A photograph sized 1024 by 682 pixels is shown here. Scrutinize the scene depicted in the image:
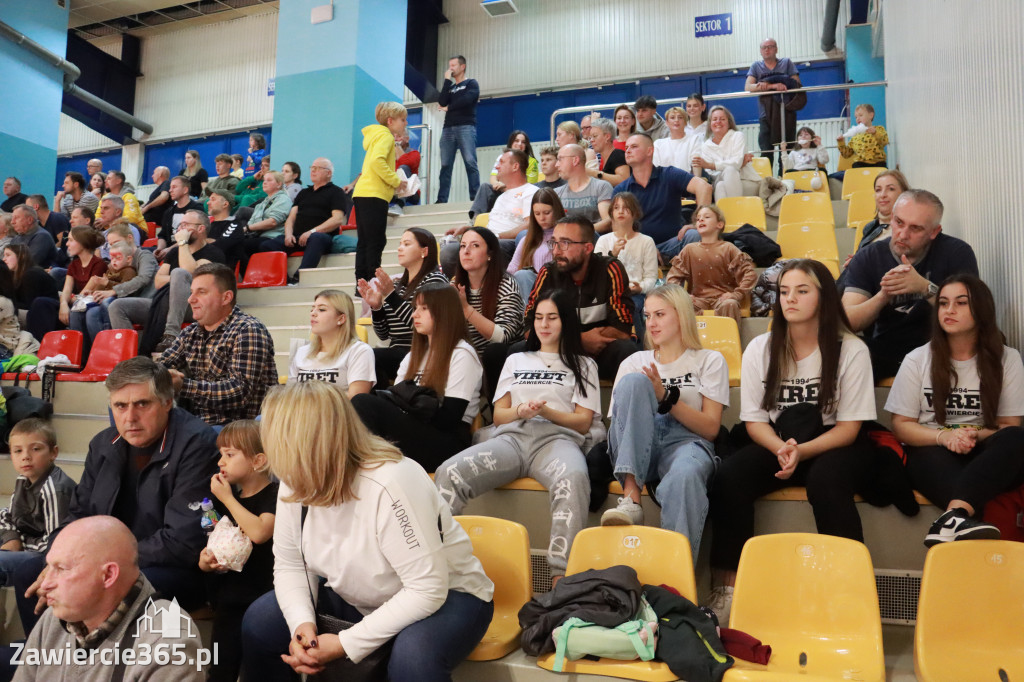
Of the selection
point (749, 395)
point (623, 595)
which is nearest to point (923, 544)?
point (749, 395)

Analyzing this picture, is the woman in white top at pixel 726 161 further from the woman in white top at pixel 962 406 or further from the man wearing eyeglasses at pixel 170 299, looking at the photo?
the man wearing eyeglasses at pixel 170 299

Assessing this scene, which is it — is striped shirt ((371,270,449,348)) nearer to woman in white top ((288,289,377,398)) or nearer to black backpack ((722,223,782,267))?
woman in white top ((288,289,377,398))

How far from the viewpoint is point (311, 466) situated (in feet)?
6.03

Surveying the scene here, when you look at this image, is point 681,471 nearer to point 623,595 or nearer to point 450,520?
point 623,595

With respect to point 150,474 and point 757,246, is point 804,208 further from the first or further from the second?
point 150,474

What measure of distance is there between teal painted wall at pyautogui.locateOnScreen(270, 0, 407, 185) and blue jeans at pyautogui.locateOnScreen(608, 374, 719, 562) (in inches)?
225

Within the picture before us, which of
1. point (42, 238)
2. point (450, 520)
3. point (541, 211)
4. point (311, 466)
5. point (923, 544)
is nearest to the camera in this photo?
point (311, 466)

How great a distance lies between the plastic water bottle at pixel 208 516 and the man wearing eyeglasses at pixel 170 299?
5.85 ft

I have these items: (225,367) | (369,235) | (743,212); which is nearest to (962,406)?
(225,367)

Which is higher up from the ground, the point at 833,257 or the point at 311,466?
the point at 833,257

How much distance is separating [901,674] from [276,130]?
25.1 ft

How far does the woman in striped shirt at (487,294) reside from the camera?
12.0ft

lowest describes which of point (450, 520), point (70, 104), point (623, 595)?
point (623, 595)

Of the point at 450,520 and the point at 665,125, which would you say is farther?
the point at 665,125
